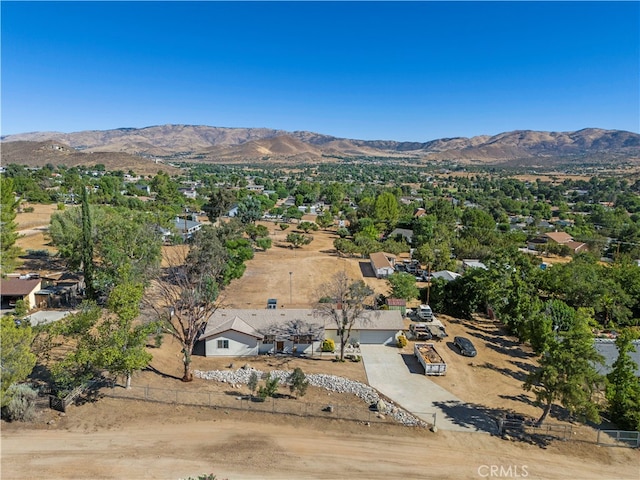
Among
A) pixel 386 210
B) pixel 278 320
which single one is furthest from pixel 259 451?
pixel 386 210

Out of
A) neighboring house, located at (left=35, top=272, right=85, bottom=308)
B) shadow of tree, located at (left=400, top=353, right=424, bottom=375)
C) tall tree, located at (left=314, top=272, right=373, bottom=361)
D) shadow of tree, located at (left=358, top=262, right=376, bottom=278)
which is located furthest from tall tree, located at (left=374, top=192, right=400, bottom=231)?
neighboring house, located at (left=35, top=272, right=85, bottom=308)

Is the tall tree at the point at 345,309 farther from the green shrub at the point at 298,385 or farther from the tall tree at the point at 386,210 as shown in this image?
the tall tree at the point at 386,210

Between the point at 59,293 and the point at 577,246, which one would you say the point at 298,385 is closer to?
the point at 59,293

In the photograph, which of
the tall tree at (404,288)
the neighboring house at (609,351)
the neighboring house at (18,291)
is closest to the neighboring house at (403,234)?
the tall tree at (404,288)

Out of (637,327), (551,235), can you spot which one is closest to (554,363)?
(637,327)

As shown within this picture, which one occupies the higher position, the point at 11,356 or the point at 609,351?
the point at 11,356

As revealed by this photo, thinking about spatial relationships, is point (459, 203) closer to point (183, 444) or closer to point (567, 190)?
point (567, 190)
